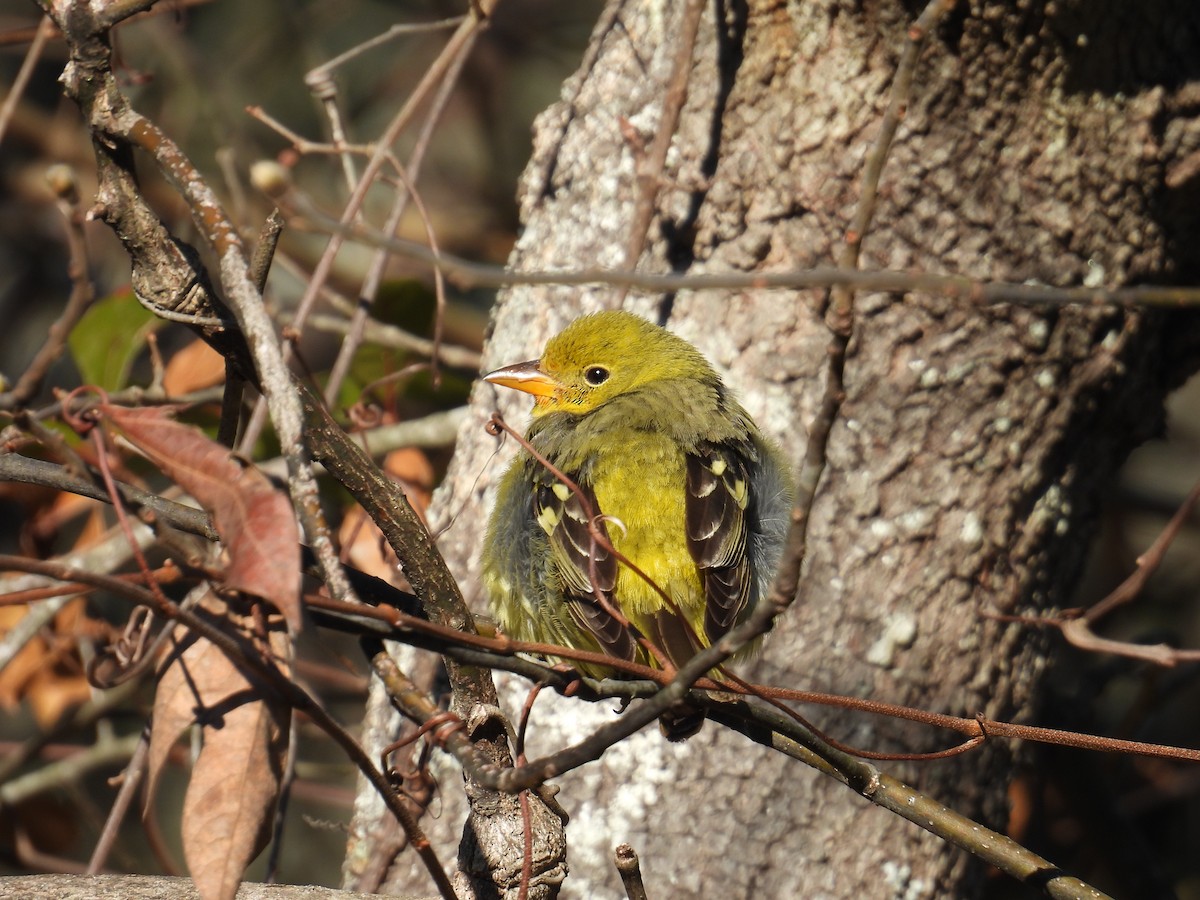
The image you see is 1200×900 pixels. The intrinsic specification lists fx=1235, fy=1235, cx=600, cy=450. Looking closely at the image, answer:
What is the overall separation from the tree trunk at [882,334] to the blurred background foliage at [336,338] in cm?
112

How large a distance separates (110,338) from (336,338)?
358cm

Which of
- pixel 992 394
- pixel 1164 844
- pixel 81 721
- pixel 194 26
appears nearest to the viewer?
pixel 992 394

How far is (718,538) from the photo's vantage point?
2783 mm

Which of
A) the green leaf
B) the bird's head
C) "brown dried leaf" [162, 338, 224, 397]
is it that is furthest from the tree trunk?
the green leaf

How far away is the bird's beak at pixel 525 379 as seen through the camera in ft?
11.1

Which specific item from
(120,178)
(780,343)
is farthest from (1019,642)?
(120,178)

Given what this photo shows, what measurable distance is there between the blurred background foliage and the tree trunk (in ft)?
3.67

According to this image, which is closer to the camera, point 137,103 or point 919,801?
point 919,801

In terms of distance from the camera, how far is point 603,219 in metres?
3.53

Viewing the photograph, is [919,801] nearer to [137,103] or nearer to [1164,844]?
[1164,844]

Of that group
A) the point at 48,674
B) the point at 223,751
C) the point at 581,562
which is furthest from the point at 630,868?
the point at 48,674

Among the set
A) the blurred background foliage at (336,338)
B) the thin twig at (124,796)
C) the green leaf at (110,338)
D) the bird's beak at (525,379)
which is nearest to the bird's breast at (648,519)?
the bird's beak at (525,379)

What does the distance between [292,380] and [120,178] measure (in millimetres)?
574

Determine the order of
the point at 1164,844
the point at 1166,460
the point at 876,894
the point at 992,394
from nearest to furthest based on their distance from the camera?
the point at 876,894, the point at 992,394, the point at 1164,844, the point at 1166,460
